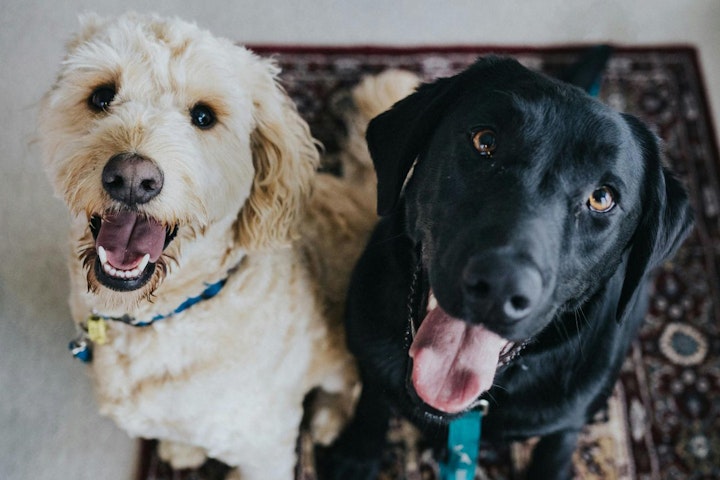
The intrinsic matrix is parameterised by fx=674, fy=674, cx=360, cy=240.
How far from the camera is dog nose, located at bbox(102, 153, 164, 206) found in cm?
103

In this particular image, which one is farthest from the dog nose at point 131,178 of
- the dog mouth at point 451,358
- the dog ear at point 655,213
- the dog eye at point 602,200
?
the dog ear at point 655,213

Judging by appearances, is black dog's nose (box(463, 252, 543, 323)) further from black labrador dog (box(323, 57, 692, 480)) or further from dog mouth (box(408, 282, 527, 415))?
dog mouth (box(408, 282, 527, 415))

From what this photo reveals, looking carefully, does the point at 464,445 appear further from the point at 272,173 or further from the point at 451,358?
the point at 272,173

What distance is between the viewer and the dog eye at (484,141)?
107 centimetres

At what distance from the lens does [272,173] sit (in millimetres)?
1301

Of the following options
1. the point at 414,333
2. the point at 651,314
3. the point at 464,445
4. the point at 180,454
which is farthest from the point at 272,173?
the point at 651,314

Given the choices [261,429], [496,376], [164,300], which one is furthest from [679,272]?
[164,300]

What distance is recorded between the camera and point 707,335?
1.96m

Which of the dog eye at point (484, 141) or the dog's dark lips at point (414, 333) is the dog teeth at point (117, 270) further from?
the dog eye at point (484, 141)

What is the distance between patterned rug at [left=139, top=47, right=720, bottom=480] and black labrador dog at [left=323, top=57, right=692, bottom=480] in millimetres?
440

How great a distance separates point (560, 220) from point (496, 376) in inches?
14.2

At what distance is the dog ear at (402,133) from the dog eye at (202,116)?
0.29 m

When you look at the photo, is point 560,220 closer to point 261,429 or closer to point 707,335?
point 261,429

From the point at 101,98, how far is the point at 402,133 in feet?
1.72
